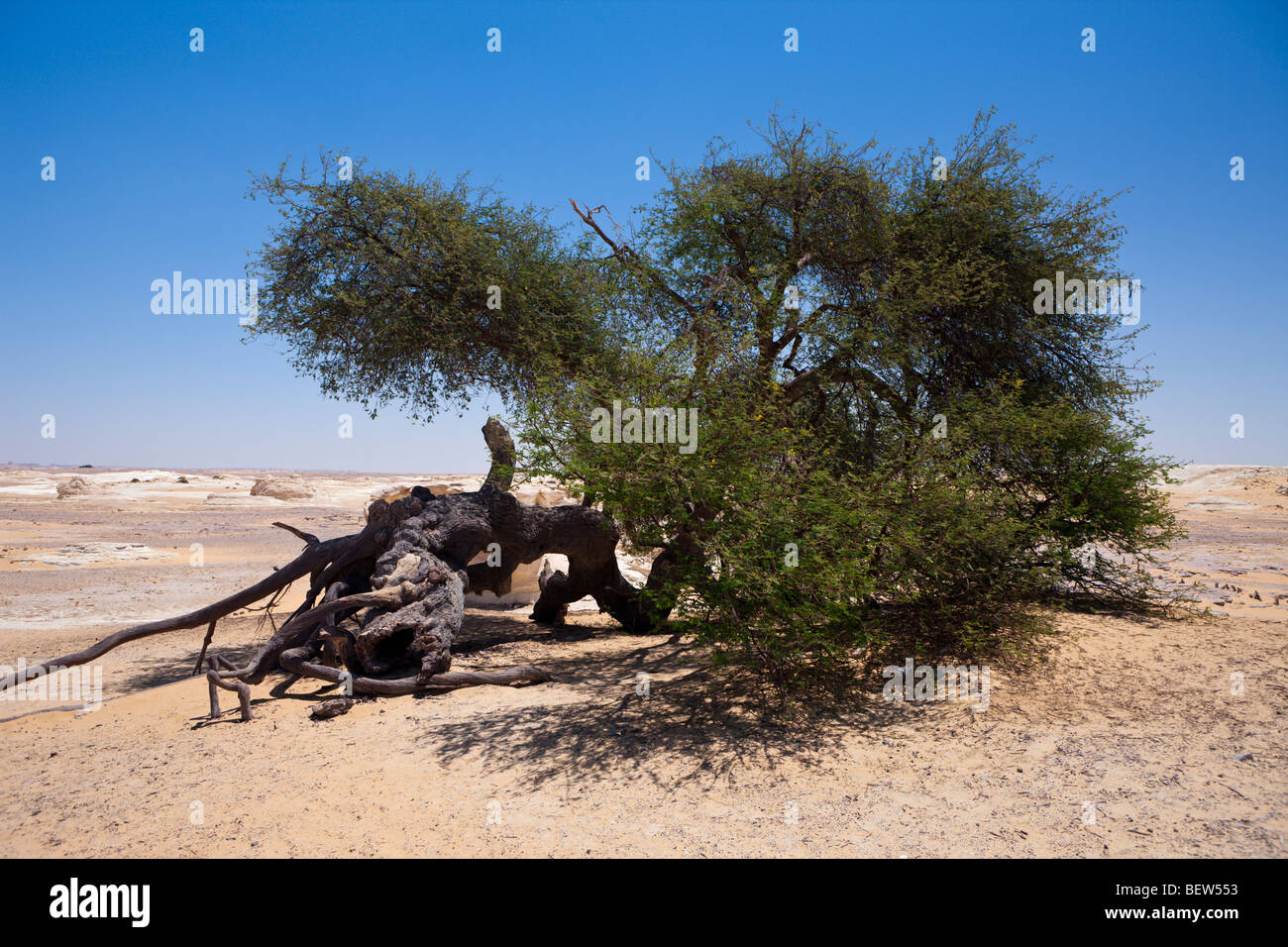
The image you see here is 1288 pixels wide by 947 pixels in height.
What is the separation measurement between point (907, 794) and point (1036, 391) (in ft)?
28.7

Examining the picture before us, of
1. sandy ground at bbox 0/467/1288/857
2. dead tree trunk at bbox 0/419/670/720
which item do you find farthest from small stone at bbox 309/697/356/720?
dead tree trunk at bbox 0/419/670/720

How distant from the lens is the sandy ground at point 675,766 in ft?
16.9

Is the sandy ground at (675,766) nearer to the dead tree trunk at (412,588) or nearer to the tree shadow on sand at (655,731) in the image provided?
the tree shadow on sand at (655,731)

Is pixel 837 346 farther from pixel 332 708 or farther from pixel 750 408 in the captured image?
pixel 332 708

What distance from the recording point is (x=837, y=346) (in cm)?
1151

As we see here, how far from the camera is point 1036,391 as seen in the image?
39.3ft

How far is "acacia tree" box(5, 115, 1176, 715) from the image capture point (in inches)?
297

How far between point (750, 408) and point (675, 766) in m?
4.10

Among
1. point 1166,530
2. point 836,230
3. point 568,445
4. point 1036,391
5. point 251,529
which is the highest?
point 836,230

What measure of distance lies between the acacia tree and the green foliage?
51 mm

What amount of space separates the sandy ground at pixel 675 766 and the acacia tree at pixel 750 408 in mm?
868

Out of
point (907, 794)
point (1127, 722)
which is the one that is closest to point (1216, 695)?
point (1127, 722)

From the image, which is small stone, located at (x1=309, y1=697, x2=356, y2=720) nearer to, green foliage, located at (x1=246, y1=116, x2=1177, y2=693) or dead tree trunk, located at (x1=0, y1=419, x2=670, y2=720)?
dead tree trunk, located at (x1=0, y1=419, x2=670, y2=720)
